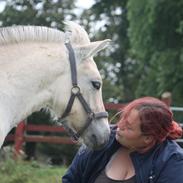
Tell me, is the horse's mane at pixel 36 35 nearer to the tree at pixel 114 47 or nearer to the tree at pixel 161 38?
the tree at pixel 161 38

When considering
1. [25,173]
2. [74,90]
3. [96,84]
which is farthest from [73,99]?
[25,173]

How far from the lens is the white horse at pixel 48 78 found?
13.0 feet

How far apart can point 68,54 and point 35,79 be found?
30cm

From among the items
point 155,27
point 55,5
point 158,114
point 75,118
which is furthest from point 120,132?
point 55,5

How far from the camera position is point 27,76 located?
13.1 ft

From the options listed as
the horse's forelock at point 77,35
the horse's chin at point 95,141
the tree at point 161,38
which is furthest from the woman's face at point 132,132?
the tree at point 161,38

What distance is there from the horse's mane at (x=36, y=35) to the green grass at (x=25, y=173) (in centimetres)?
296

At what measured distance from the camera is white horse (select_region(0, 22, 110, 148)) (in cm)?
395

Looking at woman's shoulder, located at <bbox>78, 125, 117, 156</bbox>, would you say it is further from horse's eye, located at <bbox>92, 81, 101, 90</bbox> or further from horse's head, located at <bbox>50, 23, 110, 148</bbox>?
horse's eye, located at <bbox>92, 81, 101, 90</bbox>

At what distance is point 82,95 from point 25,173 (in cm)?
344

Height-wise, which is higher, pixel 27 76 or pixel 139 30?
pixel 27 76

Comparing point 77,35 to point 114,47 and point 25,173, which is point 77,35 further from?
point 114,47

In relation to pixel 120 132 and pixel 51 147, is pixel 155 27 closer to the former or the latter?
pixel 51 147

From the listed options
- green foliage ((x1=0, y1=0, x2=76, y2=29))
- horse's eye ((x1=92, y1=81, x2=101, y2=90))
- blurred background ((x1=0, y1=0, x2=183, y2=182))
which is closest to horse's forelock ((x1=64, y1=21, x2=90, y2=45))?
horse's eye ((x1=92, y1=81, x2=101, y2=90))
